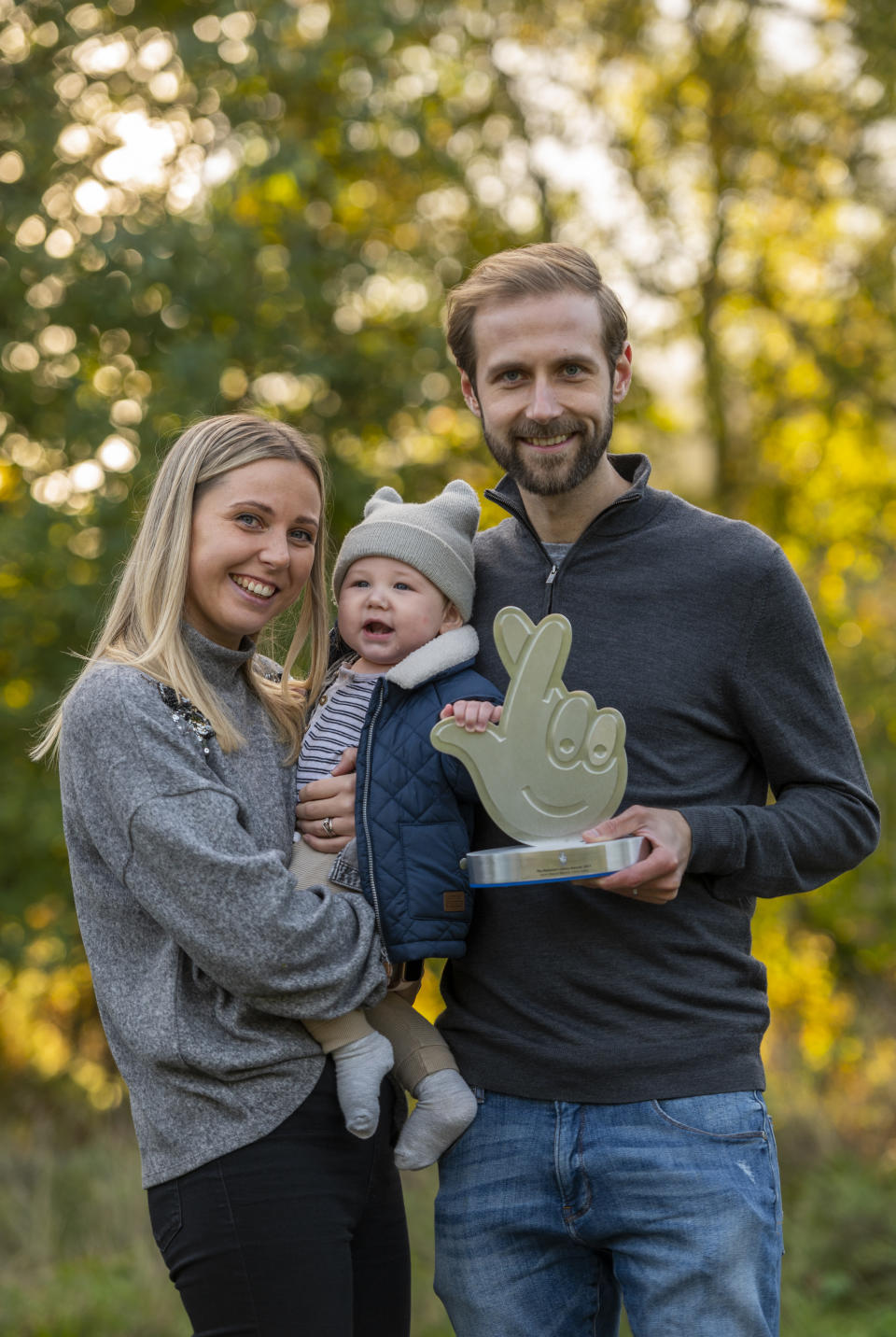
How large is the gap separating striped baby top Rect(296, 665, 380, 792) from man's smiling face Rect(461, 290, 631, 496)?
538 mm

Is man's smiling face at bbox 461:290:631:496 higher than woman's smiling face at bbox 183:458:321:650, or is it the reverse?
man's smiling face at bbox 461:290:631:496

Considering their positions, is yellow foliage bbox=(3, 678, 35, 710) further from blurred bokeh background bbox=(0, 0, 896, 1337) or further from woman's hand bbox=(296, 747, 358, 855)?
woman's hand bbox=(296, 747, 358, 855)

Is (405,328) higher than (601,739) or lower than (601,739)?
higher

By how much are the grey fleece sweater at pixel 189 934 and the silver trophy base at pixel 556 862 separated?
0.30 m

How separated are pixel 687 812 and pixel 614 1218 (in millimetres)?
765

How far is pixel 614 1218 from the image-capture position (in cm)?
255

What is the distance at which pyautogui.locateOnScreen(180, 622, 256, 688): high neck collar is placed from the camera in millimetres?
2672

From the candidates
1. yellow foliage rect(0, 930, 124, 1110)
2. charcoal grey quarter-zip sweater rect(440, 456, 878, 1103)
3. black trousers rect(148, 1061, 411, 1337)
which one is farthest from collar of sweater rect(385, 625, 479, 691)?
yellow foliage rect(0, 930, 124, 1110)

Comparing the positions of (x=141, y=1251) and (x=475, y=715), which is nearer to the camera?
(x=475, y=715)

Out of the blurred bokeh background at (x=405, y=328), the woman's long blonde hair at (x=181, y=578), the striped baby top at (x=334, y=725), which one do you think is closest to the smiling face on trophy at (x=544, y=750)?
the striped baby top at (x=334, y=725)

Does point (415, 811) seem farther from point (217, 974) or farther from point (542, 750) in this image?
point (217, 974)

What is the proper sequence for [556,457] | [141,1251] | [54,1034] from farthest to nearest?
[54,1034]
[141,1251]
[556,457]

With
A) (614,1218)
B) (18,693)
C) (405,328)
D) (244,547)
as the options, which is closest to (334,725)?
(244,547)

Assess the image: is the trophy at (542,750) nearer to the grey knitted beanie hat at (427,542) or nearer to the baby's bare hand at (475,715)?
the baby's bare hand at (475,715)
